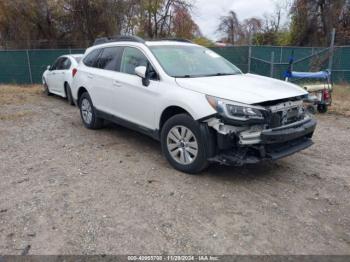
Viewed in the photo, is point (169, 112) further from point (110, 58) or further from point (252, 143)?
point (110, 58)

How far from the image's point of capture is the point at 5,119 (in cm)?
791

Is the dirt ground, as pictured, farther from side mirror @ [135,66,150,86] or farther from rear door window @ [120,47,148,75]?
rear door window @ [120,47,148,75]

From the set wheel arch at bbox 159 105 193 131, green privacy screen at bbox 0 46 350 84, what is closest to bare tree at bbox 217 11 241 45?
green privacy screen at bbox 0 46 350 84

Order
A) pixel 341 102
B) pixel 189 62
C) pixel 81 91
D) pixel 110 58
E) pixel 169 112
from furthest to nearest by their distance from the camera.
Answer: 1. pixel 341 102
2. pixel 81 91
3. pixel 110 58
4. pixel 189 62
5. pixel 169 112

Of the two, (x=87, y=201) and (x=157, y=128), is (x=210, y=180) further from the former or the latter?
(x=87, y=201)

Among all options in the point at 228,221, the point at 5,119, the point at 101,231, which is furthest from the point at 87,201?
the point at 5,119

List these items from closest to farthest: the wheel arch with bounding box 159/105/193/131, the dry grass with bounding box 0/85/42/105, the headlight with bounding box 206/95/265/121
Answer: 1. the headlight with bounding box 206/95/265/121
2. the wheel arch with bounding box 159/105/193/131
3. the dry grass with bounding box 0/85/42/105

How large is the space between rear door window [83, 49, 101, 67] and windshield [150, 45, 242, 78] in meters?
1.69

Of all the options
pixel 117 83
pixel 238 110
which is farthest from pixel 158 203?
pixel 117 83

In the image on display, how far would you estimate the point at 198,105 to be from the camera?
4.11 m

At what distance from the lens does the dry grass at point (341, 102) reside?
334 inches

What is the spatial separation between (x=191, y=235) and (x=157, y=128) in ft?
6.70

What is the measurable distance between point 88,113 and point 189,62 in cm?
264

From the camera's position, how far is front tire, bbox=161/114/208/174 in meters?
4.18
